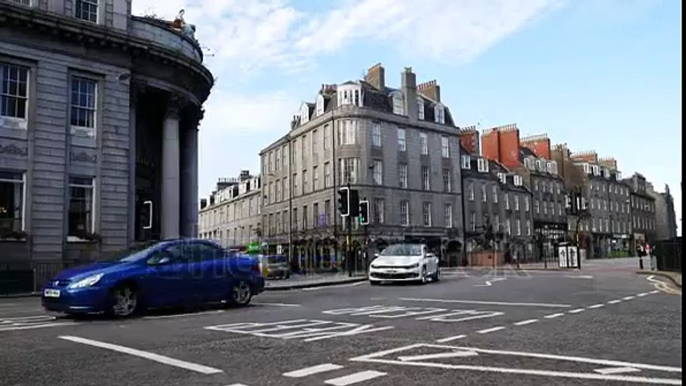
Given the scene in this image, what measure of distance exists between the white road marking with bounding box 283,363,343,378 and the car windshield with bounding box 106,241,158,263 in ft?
22.1

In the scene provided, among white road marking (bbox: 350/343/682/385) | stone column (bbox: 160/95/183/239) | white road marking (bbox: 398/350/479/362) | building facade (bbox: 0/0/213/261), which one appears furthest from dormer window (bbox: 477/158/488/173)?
white road marking (bbox: 398/350/479/362)

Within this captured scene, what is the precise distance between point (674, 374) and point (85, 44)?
81.8 ft

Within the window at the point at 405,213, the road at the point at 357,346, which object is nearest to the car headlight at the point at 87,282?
the road at the point at 357,346

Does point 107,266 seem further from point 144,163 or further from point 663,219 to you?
point 663,219

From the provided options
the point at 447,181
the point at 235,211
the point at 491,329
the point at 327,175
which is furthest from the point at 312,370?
the point at 235,211

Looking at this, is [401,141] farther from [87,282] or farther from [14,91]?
[87,282]

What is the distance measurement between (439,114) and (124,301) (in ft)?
175

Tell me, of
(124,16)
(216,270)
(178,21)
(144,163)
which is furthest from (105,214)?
(216,270)

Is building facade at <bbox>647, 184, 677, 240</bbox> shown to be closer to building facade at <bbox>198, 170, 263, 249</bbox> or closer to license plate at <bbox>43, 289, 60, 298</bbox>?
building facade at <bbox>198, 170, 263, 249</bbox>

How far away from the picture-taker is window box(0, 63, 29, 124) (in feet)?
75.9

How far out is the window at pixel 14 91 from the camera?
23.1m

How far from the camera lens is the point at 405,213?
56.9m

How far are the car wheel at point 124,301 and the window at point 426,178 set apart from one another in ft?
160

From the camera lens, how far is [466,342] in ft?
26.8
